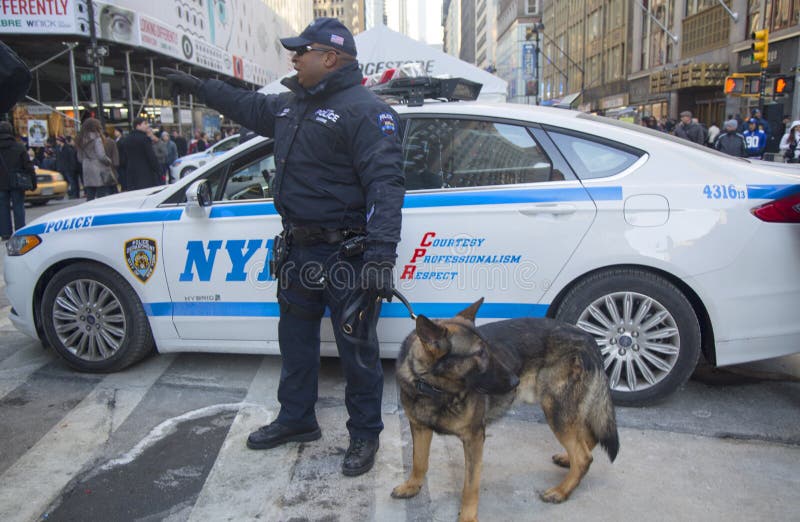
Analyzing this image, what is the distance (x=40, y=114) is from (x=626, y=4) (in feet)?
133

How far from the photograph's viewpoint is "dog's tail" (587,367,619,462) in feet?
8.97

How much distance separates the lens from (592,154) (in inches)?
145

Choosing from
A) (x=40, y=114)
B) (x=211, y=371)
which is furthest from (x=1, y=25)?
(x=211, y=371)

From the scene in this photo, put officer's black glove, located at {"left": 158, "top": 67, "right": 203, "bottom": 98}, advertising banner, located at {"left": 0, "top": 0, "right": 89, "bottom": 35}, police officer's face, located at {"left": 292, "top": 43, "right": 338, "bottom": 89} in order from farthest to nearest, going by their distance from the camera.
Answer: advertising banner, located at {"left": 0, "top": 0, "right": 89, "bottom": 35}, officer's black glove, located at {"left": 158, "top": 67, "right": 203, "bottom": 98}, police officer's face, located at {"left": 292, "top": 43, "right": 338, "bottom": 89}

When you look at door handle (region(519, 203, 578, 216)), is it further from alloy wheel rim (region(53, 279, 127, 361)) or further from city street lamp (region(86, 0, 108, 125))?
city street lamp (region(86, 0, 108, 125))

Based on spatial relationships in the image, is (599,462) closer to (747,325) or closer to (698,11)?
(747,325)

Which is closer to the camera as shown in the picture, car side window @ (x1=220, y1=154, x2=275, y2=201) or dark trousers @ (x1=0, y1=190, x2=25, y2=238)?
car side window @ (x1=220, y1=154, x2=275, y2=201)

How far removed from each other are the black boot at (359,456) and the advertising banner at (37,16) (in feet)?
68.9

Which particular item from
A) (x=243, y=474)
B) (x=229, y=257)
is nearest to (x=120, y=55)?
(x=229, y=257)

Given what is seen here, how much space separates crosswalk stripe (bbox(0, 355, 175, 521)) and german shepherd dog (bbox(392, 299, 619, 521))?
1.55 meters

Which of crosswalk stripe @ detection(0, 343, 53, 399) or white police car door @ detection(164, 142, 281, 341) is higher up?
white police car door @ detection(164, 142, 281, 341)

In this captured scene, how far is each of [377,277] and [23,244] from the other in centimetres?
288

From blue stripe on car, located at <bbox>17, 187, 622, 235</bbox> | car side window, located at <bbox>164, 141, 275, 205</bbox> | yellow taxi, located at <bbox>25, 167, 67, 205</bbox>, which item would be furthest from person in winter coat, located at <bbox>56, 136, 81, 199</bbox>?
blue stripe on car, located at <bbox>17, 187, 622, 235</bbox>

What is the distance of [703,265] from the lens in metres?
3.42
